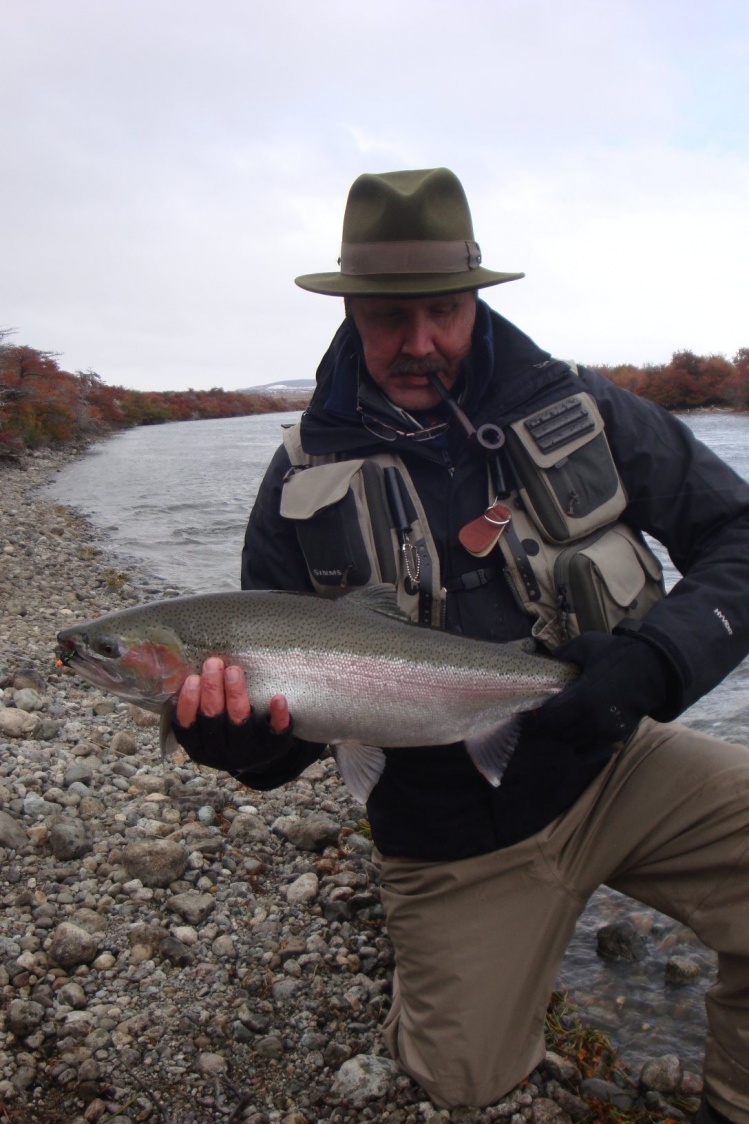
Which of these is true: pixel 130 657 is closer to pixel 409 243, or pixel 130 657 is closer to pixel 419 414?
pixel 419 414

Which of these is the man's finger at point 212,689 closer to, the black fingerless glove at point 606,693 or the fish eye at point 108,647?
the fish eye at point 108,647

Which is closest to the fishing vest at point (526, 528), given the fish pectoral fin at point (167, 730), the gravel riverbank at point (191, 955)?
the fish pectoral fin at point (167, 730)

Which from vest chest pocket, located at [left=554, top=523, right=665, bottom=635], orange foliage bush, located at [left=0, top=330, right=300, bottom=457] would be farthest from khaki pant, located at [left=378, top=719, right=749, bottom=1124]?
orange foliage bush, located at [left=0, top=330, right=300, bottom=457]

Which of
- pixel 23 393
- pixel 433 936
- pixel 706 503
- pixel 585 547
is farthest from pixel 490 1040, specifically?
pixel 23 393

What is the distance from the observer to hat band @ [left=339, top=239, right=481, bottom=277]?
318 centimetres

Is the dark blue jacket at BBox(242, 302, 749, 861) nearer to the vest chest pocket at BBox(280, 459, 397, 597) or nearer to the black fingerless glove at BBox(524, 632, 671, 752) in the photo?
the vest chest pocket at BBox(280, 459, 397, 597)

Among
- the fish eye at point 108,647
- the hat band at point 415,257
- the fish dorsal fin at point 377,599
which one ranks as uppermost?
the hat band at point 415,257

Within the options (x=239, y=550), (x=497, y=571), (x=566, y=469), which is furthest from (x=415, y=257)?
(x=239, y=550)

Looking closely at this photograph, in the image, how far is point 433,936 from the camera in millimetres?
3230

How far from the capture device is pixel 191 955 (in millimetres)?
3471

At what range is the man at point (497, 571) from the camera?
10.2 ft

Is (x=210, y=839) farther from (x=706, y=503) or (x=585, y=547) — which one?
(x=706, y=503)

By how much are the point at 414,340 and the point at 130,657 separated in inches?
59.7

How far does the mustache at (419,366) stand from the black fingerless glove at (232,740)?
4.46 feet
